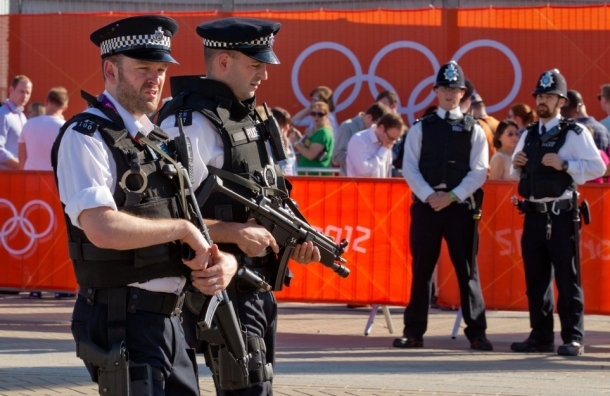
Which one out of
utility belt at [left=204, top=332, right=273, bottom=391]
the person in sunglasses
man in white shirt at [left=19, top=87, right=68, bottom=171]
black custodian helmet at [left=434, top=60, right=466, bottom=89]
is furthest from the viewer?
man in white shirt at [left=19, top=87, right=68, bottom=171]

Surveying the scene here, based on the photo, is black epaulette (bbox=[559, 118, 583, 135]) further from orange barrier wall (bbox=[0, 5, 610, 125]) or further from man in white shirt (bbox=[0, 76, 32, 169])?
man in white shirt (bbox=[0, 76, 32, 169])

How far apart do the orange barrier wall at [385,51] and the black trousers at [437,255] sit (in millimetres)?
5841

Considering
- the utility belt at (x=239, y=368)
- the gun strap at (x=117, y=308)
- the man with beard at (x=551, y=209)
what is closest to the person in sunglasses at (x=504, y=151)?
the man with beard at (x=551, y=209)

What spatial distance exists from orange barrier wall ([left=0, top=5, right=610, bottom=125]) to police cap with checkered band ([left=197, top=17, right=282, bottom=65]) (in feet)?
31.4

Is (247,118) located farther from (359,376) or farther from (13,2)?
(13,2)

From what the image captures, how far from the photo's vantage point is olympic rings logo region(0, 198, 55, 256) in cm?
1059

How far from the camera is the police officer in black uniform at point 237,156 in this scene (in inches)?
188

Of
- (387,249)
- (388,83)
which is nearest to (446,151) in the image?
(387,249)

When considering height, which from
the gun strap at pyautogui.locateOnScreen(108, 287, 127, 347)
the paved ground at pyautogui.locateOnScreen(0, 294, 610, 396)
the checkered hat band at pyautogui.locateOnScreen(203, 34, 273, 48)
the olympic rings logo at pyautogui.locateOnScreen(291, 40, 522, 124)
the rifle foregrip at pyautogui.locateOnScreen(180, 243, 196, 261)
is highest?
the olympic rings logo at pyautogui.locateOnScreen(291, 40, 522, 124)

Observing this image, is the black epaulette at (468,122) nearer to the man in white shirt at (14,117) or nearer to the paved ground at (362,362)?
the paved ground at (362,362)

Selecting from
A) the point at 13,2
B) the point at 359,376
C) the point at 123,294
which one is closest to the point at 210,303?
the point at 123,294

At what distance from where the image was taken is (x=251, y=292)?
492 cm

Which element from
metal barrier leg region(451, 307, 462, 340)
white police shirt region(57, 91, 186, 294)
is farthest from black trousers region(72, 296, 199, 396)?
metal barrier leg region(451, 307, 462, 340)

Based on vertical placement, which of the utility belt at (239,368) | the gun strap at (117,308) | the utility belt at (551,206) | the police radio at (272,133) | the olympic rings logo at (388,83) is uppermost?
the olympic rings logo at (388,83)
